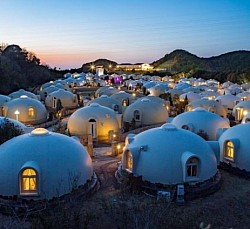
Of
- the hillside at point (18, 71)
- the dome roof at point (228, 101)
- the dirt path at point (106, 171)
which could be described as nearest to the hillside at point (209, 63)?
the hillside at point (18, 71)

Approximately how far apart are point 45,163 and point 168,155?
5392mm

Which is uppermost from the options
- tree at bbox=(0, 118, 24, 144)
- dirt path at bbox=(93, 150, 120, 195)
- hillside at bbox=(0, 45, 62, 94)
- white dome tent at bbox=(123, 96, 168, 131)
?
hillside at bbox=(0, 45, 62, 94)

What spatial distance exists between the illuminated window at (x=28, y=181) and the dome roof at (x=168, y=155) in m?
4.56

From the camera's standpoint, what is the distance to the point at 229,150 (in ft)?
62.6

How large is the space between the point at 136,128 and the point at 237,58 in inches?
5988

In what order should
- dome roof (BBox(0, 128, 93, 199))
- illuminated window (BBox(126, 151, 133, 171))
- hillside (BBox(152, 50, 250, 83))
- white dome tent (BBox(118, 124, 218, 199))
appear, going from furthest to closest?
hillside (BBox(152, 50, 250, 83)) → illuminated window (BBox(126, 151, 133, 171)) → white dome tent (BBox(118, 124, 218, 199)) → dome roof (BBox(0, 128, 93, 199))

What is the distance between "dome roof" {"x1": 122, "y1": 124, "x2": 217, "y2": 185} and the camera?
615 inches

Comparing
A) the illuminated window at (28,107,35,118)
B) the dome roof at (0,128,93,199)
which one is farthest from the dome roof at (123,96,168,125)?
the dome roof at (0,128,93,199)

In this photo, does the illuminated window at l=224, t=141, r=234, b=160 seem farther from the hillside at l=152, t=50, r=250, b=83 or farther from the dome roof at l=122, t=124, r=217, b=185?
the hillside at l=152, t=50, r=250, b=83

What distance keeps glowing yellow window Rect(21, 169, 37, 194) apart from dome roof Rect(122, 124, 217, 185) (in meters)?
4.57

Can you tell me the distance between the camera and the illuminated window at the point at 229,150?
61.8 ft

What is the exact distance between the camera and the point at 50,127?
111ft

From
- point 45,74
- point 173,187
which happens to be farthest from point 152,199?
point 45,74

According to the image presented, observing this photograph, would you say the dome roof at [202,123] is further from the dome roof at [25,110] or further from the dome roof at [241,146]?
the dome roof at [25,110]
